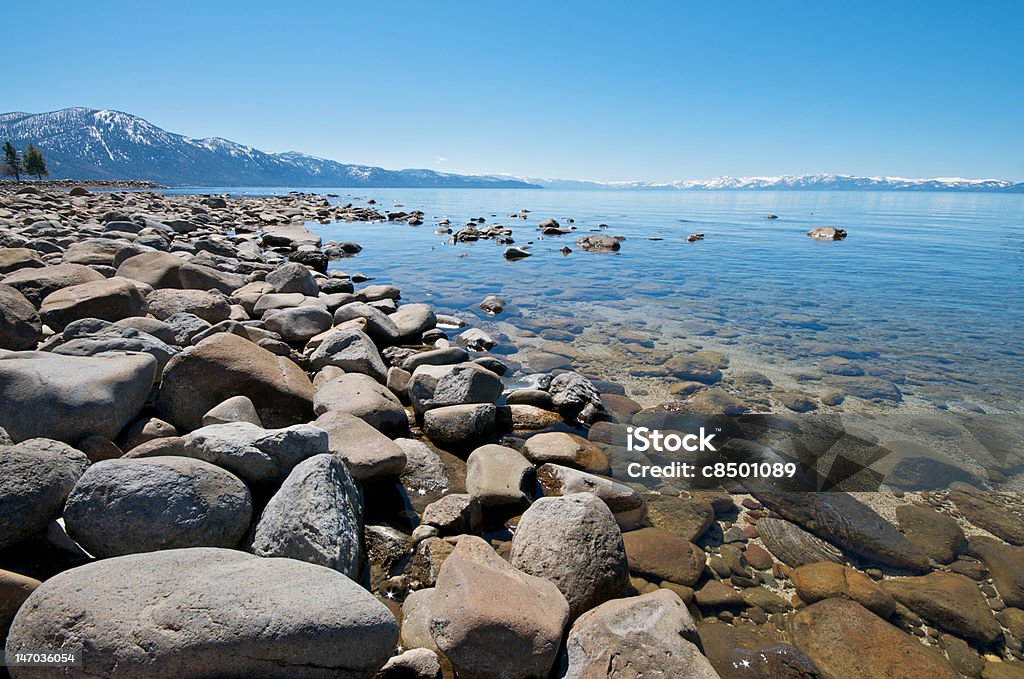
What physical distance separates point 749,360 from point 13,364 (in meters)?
10.1

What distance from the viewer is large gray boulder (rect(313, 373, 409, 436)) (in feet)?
15.9

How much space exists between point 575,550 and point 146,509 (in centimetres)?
260

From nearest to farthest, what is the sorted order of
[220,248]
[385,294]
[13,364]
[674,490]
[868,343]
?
[13,364] → [674,490] → [868,343] → [385,294] → [220,248]

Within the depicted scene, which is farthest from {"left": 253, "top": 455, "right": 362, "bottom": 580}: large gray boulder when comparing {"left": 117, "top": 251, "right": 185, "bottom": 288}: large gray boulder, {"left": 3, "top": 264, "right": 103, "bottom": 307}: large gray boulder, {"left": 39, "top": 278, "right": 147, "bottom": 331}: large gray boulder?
{"left": 117, "top": 251, "right": 185, "bottom": 288}: large gray boulder

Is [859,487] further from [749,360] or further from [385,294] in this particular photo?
[385,294]

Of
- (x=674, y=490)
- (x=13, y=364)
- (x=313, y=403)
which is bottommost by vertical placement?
(x=674, y=490)

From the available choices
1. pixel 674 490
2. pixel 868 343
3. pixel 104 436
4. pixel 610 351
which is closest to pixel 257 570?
pixel 104 436

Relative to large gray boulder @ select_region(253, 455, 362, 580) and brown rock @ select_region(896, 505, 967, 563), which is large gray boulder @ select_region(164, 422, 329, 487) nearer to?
large gray boulder @ select_region(253, 455, 362, 580)

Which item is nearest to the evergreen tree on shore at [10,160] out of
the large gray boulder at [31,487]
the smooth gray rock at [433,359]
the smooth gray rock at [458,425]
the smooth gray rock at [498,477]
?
the smooth gray rock at [433,359]

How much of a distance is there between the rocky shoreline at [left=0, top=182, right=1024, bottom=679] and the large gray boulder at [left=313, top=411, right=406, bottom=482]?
0.07 ft

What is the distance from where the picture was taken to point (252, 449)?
3.39 m

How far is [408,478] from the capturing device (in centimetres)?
464

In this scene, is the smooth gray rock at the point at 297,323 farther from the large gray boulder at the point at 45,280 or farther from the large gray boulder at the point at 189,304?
the large gray boulder at the point at 45,280

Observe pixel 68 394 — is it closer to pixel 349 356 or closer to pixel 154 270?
pixel 349 356
